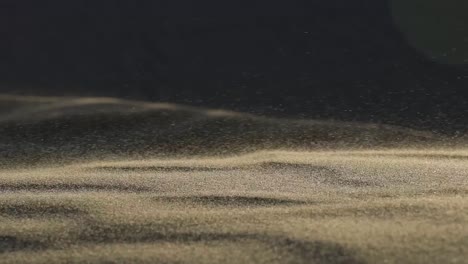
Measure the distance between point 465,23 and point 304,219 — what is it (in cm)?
262

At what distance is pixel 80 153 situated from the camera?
233cm

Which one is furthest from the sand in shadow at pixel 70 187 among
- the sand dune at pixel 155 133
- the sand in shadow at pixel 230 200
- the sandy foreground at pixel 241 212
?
the sand dune at pixel 155 133

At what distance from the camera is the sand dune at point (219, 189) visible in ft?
4.28

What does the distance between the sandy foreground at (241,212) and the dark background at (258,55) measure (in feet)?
2.75

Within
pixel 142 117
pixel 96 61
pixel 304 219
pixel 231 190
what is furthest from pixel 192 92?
pixel 304 219

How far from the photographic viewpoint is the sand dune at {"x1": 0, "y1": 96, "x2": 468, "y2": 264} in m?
1.30

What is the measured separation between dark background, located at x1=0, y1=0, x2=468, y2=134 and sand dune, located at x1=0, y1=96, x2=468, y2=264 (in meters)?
0.23

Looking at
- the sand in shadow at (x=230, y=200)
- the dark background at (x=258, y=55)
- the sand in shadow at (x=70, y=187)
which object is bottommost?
the sand in shadow at (x=70, y=187)

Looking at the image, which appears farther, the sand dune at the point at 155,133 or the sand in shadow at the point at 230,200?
the sand dune at the point at 155,133

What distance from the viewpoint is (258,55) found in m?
3.46

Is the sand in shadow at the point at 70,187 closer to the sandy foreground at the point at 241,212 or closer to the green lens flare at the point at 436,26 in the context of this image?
the sandy foreground at the point at 241,212

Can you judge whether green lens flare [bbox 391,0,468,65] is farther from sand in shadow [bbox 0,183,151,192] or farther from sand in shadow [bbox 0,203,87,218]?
sand in shadow [bbox 0,203,87,218]

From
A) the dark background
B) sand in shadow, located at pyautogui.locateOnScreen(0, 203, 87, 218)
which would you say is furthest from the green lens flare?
sand in shadow, located at pyautogui.locateOnScreen(0, 203, 87, 218)

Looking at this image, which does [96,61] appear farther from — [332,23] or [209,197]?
[209,197]
